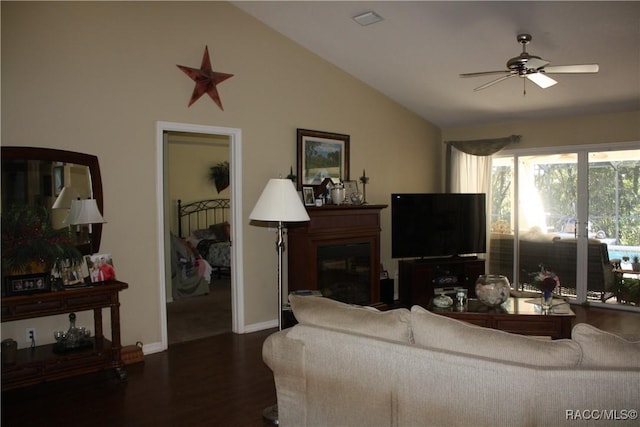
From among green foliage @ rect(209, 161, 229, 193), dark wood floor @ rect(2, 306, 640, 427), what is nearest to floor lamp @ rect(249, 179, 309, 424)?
dark wood floor @ rect(2, 306, 640, 427)

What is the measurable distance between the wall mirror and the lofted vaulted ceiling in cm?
224

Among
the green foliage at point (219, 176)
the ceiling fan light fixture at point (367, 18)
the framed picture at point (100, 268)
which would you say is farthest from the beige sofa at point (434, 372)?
the green foliage at point (219, 176)

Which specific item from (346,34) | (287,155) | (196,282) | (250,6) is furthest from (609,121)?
(196,282)

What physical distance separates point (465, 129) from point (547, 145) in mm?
1221

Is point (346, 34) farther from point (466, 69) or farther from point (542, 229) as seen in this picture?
point (542, 229)

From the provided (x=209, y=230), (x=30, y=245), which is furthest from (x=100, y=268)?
(x=209, y=230)

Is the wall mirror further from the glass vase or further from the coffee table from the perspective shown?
the glass vase

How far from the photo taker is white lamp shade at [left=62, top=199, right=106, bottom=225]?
376 cm

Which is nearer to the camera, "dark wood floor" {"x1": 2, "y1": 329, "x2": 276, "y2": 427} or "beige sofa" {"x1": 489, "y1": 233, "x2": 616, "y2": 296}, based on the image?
"dark wood floor" {"x1": 2, "y1": 329, "x2": 276, "y2": 427}

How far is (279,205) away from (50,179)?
1.93 metres

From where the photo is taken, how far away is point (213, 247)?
25.4ft

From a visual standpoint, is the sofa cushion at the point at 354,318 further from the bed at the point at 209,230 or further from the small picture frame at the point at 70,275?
the bed at the point at 209,230

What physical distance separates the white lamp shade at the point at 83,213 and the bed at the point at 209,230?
3.64 metres

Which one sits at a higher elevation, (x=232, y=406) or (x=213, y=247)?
(x=213, y=247)
